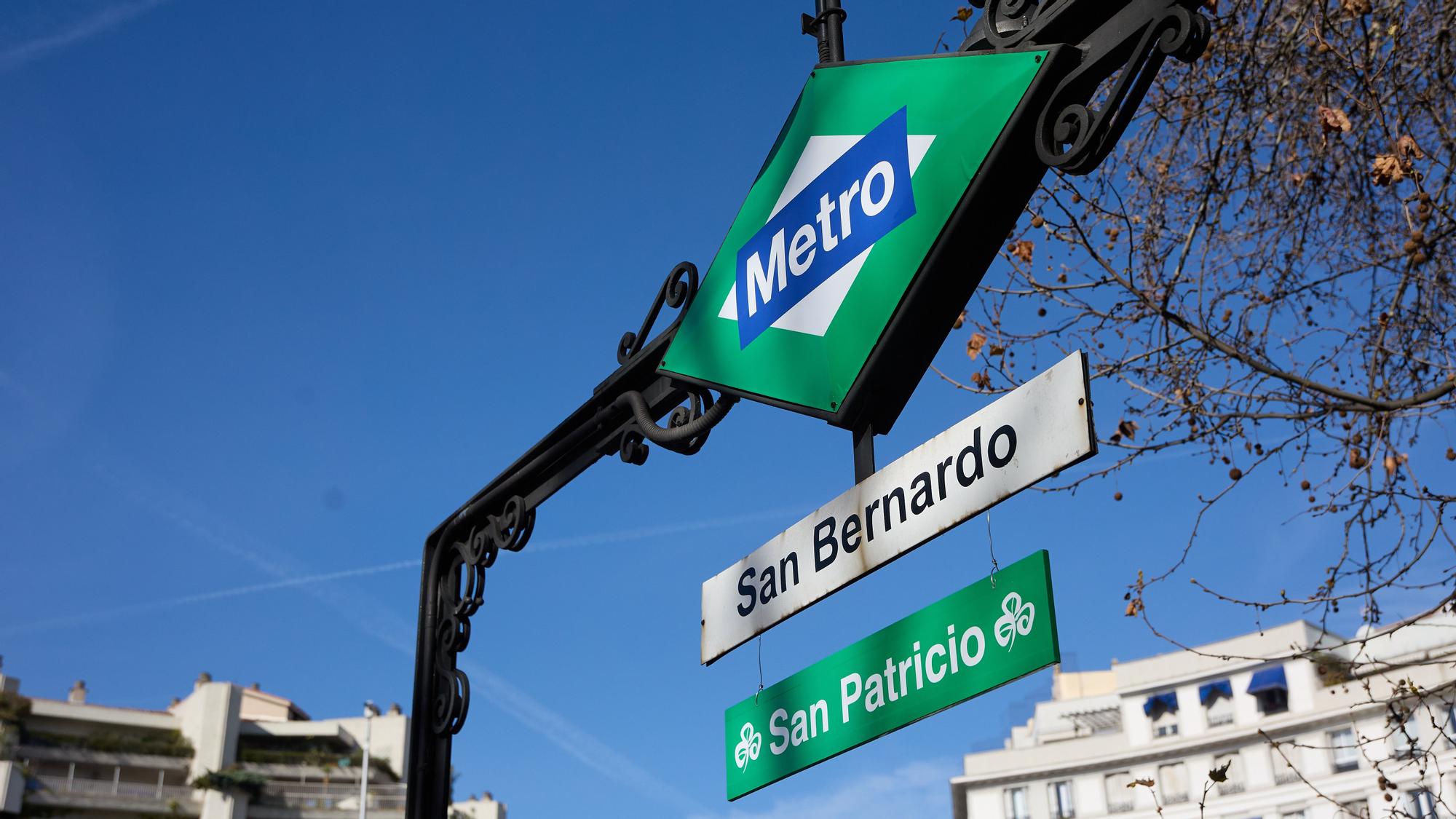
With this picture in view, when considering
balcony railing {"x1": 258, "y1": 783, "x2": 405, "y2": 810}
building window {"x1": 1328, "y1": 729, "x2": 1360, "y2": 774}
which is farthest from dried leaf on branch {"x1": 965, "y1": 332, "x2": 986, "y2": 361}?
balcony railing {"x1": 258, "y1": 783, "x2": 405, "y2": 810}

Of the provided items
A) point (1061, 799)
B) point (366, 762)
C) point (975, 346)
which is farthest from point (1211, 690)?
point (975, 346)

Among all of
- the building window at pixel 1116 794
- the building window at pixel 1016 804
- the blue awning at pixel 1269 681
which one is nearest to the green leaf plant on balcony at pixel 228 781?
the building window at pixel 1016 804

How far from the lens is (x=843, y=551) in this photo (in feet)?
11.9

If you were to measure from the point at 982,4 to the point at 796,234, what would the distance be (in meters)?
0.82

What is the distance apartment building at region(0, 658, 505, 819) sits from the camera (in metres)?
63.9

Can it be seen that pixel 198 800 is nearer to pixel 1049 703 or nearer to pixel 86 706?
pixel 86 706

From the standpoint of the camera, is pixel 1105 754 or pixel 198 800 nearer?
pixel 1105 754

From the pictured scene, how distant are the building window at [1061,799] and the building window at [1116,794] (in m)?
1.74

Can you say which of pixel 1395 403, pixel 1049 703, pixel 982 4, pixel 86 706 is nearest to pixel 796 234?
pixel 982 4

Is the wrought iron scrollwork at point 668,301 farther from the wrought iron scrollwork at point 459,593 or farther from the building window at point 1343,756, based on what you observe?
the building window at point 1343,756

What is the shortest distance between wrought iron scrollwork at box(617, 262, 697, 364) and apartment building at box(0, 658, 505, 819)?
2379 inches

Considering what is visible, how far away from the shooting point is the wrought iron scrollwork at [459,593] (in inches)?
191

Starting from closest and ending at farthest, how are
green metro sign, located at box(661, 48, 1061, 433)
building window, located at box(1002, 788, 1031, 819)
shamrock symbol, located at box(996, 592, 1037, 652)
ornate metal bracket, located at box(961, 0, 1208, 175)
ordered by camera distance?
ornate metal bracket, located at box(961, 0, 1208, 175) → shamrock symbol, located at box(996, 592, 1037, 652) → green metro sign, located at box(661, 48, 1061, 433) → building window, located at box(1002, 788, 1031, 819)

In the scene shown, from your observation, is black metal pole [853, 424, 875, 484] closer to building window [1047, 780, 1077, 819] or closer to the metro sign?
the metro sign
